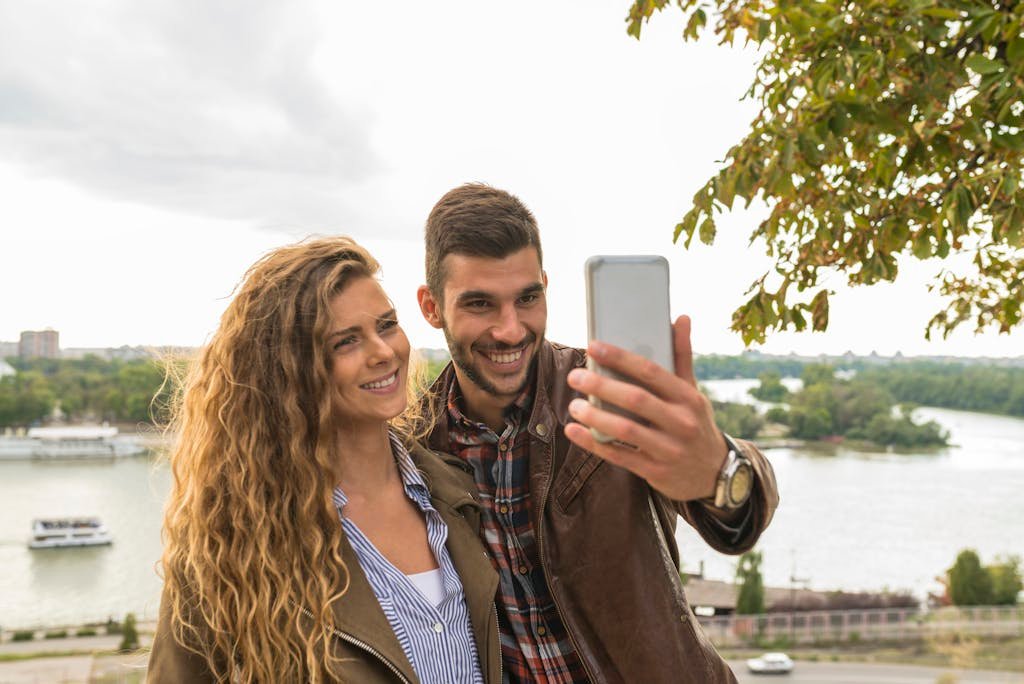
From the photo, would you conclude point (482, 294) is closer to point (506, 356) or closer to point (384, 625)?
point (506, 356)

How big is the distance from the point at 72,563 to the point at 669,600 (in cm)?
4722

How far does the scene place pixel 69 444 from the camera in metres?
57.7

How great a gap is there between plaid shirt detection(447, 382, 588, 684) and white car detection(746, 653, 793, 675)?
32.6 m

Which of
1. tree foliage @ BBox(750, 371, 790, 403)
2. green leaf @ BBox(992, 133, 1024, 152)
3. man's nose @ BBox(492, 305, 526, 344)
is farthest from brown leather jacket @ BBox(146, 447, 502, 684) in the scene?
tree foliage @ BBox(750, 371, 790, 403)

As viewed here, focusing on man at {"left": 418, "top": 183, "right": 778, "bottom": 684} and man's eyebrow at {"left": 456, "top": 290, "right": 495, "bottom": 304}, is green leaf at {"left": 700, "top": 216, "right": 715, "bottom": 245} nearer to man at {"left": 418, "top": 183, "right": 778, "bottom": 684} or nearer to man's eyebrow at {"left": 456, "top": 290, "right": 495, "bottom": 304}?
man at {"left": 418, "top": 183, "right": 778, "bottom": 684}

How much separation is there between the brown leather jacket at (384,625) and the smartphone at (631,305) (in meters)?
0.88

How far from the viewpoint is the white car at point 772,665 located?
31.5 m

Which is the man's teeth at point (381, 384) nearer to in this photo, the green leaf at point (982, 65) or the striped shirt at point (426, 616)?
the striped shirt at point (426, 616)

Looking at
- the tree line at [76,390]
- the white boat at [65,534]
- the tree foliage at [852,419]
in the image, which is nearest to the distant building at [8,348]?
the tree line at [76,390]

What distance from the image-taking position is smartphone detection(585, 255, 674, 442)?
1.29 m

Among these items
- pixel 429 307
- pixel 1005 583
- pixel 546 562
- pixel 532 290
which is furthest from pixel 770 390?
pixel 546 562

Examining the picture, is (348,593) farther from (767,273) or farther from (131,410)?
(131,410)

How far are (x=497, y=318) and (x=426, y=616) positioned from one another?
702mm

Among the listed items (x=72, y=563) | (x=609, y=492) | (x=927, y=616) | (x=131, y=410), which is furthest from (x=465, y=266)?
(x=131, y=410)
